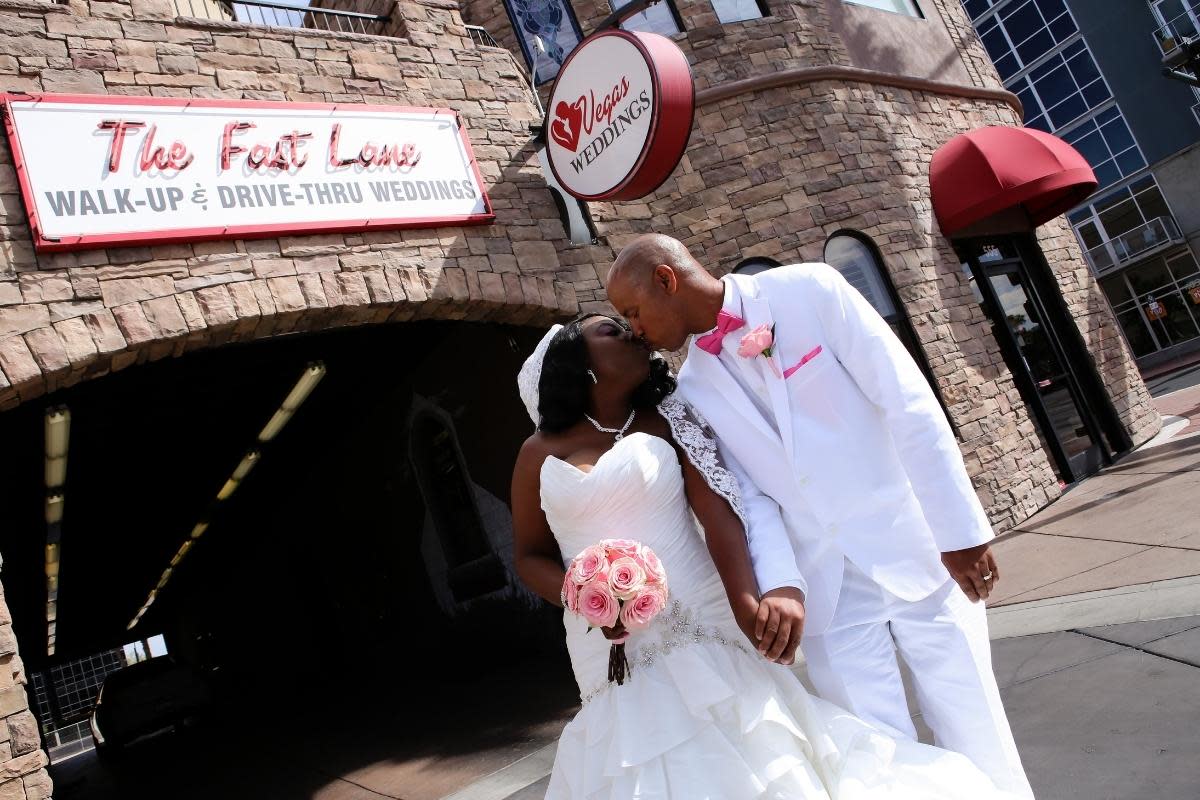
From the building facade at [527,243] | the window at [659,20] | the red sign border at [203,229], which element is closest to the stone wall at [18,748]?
the building facade at [527,243]

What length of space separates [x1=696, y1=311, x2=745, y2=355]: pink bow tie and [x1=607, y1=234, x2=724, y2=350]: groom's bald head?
0.05m

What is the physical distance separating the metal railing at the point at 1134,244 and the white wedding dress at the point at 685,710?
3304 cm

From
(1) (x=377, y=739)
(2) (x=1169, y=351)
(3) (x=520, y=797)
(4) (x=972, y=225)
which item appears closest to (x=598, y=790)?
(3) (x=520, y=797)

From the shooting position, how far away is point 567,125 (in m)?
6.58

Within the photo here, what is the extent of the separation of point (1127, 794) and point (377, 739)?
6491mm

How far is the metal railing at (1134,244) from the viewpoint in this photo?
1112 inches

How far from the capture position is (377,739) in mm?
7305

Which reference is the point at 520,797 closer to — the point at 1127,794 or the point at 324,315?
the point at 1127,794

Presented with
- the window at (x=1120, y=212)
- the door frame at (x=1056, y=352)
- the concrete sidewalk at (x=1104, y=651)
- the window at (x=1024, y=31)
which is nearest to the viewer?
the concrete sidewalk at (x=1104, y=651)

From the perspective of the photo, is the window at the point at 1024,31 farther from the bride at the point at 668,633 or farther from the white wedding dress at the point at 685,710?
the white wedding dress at the point at 685,710

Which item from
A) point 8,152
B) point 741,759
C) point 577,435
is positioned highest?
point 8,152

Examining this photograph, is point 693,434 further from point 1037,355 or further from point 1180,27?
point 1180,27

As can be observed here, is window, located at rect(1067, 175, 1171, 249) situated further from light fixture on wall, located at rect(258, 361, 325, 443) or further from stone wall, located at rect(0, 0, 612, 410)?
light fixture on wall, located at rect(258, 361, 325, 443)

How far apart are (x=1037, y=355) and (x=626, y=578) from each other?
8.71 meters
